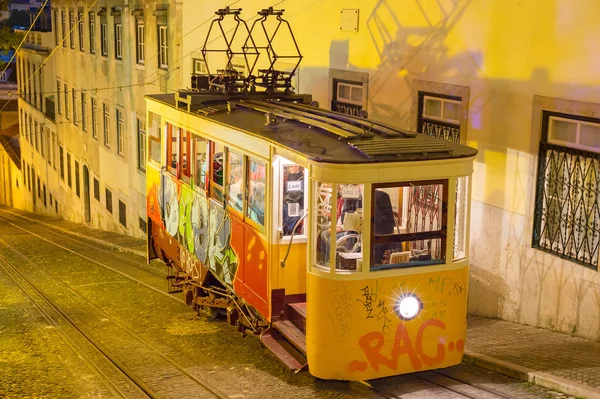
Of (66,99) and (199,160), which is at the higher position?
(199,160)

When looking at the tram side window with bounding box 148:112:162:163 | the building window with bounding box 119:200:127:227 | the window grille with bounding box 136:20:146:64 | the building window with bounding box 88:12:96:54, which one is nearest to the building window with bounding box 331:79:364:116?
the tram side window with bounding box 148:112:162:163

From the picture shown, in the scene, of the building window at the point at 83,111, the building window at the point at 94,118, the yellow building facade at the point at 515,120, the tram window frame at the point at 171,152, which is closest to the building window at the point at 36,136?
the building window at the point at 83,111

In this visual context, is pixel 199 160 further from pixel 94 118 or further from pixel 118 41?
pixel 94 118

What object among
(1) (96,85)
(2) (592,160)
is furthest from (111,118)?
(2) (592,160)

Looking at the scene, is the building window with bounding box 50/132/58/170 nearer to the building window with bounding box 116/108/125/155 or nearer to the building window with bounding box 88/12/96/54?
the building window with bounding box 88/12/96/54

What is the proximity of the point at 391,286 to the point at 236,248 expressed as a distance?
250cm

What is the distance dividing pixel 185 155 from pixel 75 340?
3050 millimetres

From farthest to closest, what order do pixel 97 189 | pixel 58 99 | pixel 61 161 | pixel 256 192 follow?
1. pixel 61 161
2. pixel 58 99
3. pixel 97 189
4. pixel 256 192

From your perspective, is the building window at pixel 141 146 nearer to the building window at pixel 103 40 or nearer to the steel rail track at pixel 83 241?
the steel rail track at pixel 83 241

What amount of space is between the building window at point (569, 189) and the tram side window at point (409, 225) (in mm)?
2265

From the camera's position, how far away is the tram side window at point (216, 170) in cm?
1031

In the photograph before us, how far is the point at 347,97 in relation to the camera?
14.1 metres

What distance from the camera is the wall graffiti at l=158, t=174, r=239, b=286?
10.2 metres

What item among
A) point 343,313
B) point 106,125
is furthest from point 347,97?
point 106,125
